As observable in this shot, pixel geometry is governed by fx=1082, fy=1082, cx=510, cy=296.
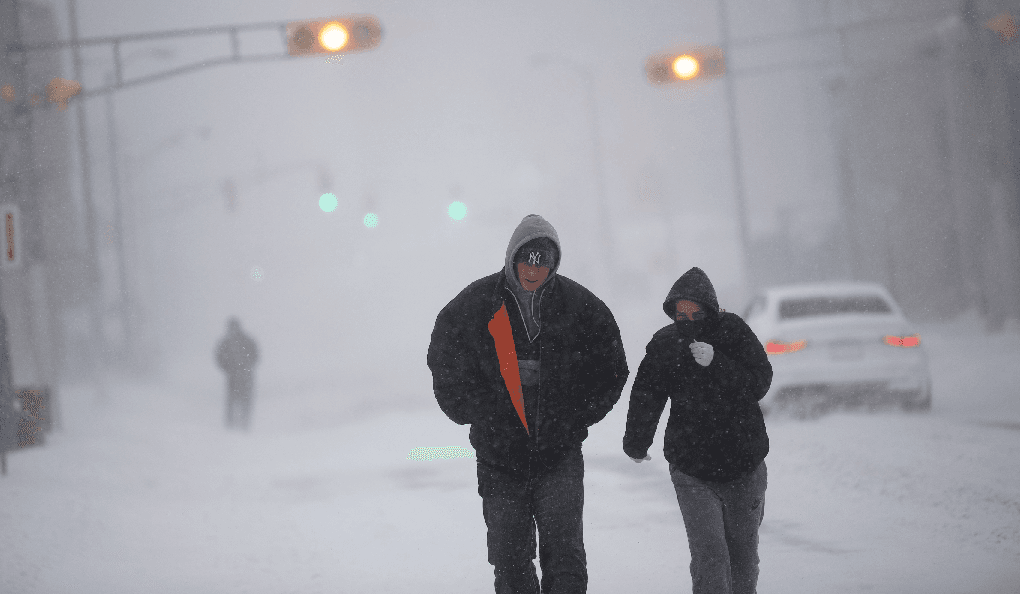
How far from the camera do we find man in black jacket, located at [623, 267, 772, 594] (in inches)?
167

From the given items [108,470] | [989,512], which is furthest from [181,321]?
[989,512]

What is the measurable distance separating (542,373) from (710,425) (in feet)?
2.34

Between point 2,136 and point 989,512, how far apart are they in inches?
605

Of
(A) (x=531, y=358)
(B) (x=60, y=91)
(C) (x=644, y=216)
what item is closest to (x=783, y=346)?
(A) (x=531, y=358)

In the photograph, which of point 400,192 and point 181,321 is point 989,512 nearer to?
point 181,321

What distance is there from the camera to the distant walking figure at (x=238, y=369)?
17922mm

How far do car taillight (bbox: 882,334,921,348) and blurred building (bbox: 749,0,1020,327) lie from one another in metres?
11.1

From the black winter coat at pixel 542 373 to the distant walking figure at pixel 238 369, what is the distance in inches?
560

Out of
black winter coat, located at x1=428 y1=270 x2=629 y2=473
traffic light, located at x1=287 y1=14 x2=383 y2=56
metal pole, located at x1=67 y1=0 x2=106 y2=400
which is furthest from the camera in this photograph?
metal pole, located at x1=67 y1=0 x2=106 y2=400

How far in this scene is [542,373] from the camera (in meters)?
4.14

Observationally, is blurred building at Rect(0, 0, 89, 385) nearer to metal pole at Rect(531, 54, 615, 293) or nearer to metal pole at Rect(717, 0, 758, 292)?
metal pole at Rect(717, 0, 758, 292)

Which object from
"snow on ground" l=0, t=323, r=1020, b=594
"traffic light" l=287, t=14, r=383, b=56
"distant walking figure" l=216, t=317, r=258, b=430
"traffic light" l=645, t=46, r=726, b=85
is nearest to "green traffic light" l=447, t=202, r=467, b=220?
"distant walking figure" l=216, t=317, r=258, b=430

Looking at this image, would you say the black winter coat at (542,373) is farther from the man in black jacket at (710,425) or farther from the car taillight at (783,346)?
the car taillight at (783,346)

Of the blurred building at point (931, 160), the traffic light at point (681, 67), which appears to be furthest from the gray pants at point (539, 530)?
the blurred building at point (931, 160)
